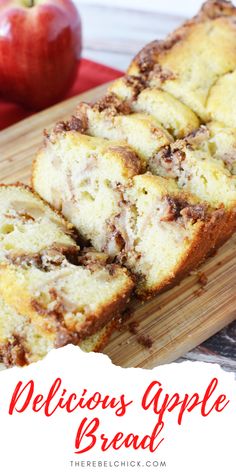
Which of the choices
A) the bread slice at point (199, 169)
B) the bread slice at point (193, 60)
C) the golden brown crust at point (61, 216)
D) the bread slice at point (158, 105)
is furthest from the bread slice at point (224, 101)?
the golden brown crust at point (61, 216)

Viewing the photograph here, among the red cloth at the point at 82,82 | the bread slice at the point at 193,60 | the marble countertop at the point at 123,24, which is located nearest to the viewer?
the bread slice at the point at 193,60

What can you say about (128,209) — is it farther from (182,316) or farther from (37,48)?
(37,48)

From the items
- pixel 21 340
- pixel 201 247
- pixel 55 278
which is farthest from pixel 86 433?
pixel 201 247

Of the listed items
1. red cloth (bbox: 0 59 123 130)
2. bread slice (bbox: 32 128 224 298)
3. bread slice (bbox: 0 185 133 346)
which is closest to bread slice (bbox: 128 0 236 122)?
bread slice (bbox: 32 128 224 298)

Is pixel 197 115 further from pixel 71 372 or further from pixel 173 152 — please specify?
pixel 71 372

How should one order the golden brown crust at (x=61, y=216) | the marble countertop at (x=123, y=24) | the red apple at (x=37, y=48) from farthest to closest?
1. the marble countertop at (x=123, y=24)
2. the red apple at (x=37, y=48)
3. the golden brown crust at (x=61, y=216)

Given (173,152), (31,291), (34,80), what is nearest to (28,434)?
(31,291)

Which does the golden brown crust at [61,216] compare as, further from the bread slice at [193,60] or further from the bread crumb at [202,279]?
the bread slice at [193,60]
